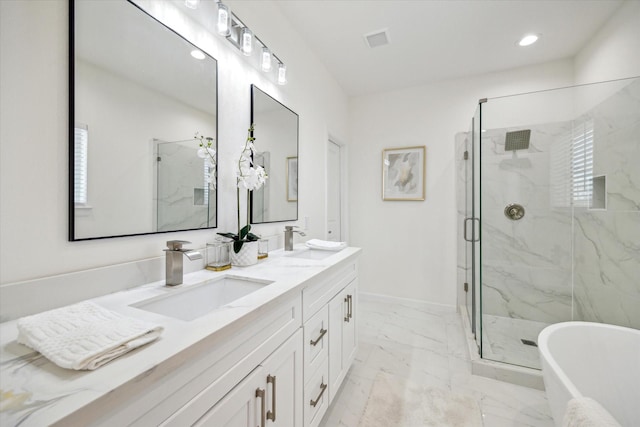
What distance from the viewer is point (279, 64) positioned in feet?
5.98

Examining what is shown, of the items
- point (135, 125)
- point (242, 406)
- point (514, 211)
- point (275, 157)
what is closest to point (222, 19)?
point (135, 125)

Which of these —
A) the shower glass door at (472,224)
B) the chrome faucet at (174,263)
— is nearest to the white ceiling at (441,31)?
the shower glass door at (472,224)

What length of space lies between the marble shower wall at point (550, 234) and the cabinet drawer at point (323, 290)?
139cm

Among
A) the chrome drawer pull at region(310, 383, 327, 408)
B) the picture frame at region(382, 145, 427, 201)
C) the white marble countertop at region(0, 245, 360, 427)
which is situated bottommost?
the chrome drawer pull at region(310, 383, 327, 408)

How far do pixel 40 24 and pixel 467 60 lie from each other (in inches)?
120

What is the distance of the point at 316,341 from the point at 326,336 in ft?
0.44

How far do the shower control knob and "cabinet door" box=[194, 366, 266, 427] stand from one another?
2.41 meters

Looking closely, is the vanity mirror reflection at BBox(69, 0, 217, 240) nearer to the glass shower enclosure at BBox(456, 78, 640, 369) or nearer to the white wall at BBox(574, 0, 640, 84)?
the glass shower enclosure at BBox(456, 78, 640, 369)

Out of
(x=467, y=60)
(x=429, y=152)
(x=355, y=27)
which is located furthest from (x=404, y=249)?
(x=355, y=27)

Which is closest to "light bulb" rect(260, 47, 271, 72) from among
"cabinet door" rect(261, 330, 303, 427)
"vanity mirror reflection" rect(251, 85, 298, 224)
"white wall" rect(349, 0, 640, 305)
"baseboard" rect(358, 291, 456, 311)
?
"vanity mirror reflection" rect(251, 85, 298, 224)

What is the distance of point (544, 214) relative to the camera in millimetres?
2287

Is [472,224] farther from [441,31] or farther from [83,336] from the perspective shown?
[83,336]

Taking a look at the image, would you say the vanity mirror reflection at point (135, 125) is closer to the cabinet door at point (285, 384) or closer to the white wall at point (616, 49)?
the cabinet door at point (285, 384)

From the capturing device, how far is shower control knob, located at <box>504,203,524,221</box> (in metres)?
2.33
